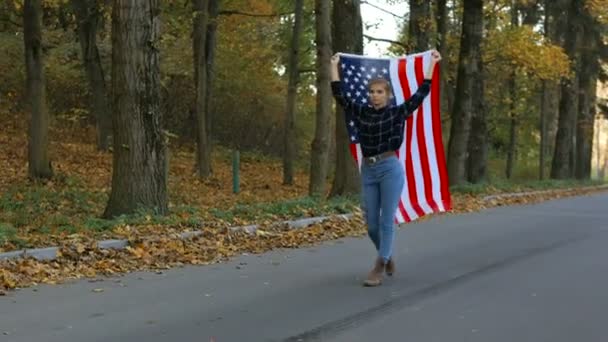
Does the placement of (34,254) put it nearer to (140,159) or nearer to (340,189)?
(140,159)

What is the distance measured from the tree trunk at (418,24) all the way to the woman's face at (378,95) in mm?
15761

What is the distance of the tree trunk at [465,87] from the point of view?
2266 centimetres

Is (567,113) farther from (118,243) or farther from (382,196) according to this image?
(382,196)

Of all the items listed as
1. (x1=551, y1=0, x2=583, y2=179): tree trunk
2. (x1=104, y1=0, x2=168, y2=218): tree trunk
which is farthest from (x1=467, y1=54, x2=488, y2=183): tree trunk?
(x1=104, y1=0, x2=168, y2=218): tree trunk

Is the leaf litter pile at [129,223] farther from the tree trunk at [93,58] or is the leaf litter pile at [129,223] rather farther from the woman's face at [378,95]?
the woman's face at [378,95]

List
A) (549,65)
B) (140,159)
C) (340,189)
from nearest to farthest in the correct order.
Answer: (140,159) → (340,189) → (549,65)

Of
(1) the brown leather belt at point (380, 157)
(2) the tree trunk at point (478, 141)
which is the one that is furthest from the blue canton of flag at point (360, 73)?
(2) the tree trunk at point (478, 141)

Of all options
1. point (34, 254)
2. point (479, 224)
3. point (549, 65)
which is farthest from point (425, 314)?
point (549, 65)

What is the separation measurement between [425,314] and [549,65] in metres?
21.0

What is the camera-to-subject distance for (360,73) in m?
8.67

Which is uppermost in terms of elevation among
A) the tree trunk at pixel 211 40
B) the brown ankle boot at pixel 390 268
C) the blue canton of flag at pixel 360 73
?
the tree trunk at pixel 211 40

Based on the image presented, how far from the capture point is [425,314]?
6531mm

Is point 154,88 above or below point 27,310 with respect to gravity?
above

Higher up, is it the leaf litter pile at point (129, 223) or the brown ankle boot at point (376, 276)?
the brown ankle boot at point (376, 276)
